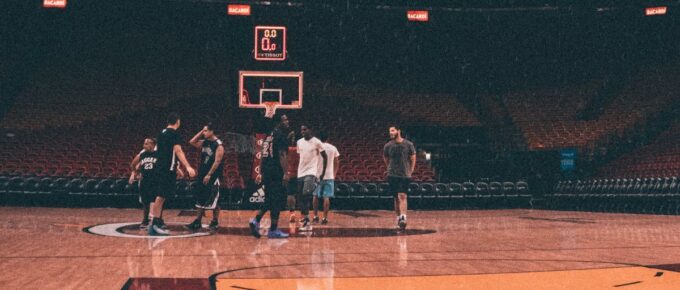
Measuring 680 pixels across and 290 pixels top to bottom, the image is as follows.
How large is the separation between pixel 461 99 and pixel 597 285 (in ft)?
74.9

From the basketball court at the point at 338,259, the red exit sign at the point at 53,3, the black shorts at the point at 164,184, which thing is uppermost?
the red exit sign at the point at 53,3

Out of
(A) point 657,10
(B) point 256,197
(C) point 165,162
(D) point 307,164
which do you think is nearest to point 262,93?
(B) point 256,197

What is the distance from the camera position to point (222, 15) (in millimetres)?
27359

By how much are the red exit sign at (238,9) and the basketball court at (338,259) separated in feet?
55.4

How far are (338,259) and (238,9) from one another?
20515 mm

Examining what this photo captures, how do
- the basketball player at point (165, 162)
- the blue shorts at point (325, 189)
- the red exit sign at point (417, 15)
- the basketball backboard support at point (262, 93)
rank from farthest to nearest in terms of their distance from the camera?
1. the red exit sign at point (417, 15)
2. the basketball backboard support at point (262, 93)
3. the blue shorts at point (325, 189)
4. the basketball player at point (165, 162)

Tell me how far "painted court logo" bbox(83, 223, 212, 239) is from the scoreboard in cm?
809

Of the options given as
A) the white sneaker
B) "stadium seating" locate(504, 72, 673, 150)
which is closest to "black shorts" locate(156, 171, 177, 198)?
the white sneaker

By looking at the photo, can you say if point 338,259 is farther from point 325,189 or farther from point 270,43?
point 270,43

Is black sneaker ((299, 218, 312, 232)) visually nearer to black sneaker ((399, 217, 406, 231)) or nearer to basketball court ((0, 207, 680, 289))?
basketball court ((0, 207, 680, 289))

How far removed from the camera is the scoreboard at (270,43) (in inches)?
674

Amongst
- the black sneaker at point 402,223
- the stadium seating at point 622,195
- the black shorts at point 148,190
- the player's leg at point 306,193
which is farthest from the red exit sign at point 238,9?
the black sneaker at point 402,223

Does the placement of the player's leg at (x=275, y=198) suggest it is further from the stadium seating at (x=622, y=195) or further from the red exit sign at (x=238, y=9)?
the red exit sign at (x=238, y=9)

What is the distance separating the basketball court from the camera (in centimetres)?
436
